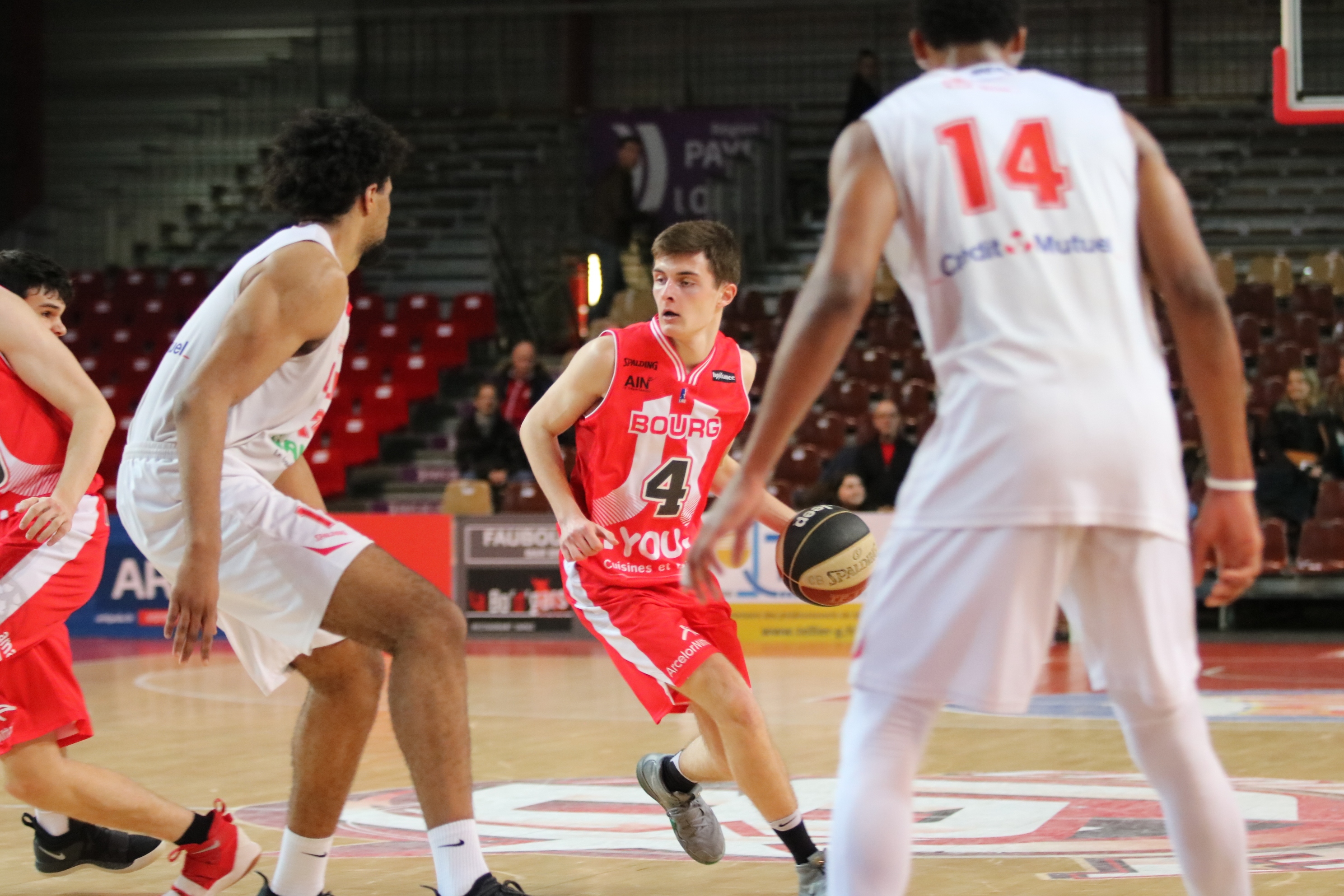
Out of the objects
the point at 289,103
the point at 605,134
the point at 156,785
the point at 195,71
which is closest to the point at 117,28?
the point at 195,71

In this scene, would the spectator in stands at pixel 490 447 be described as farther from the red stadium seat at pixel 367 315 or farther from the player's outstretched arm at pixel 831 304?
the player's outstretched arm at pixel 831 304

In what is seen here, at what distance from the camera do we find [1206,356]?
2.88 m

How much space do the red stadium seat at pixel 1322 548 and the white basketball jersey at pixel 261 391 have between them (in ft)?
33.8

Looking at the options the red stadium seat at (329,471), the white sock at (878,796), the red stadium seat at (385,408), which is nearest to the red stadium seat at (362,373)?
the red stadium seat at (385,408)

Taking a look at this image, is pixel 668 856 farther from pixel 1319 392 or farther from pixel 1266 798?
pixel 1319 392

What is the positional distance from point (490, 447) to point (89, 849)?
959cm

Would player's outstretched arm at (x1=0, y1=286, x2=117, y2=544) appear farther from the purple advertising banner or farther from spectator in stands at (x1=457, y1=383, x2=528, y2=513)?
the purple advertising banner

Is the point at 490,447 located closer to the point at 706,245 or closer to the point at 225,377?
the point at 706,245

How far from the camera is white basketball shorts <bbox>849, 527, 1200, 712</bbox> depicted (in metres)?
2.78

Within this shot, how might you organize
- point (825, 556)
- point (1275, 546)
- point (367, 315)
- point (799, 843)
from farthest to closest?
point (367, 315) < point (1275, 546) < point (825, 556) < point (799, 843)

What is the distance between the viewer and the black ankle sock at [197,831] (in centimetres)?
437

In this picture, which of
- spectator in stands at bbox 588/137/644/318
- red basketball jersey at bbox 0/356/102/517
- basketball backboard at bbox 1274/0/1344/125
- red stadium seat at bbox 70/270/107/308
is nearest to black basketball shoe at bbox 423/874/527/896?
red basketball jersey at bbox 0/356/102/517

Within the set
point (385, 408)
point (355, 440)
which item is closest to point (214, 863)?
point (355, 440)

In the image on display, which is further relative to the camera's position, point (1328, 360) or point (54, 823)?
point (1328, 360)
